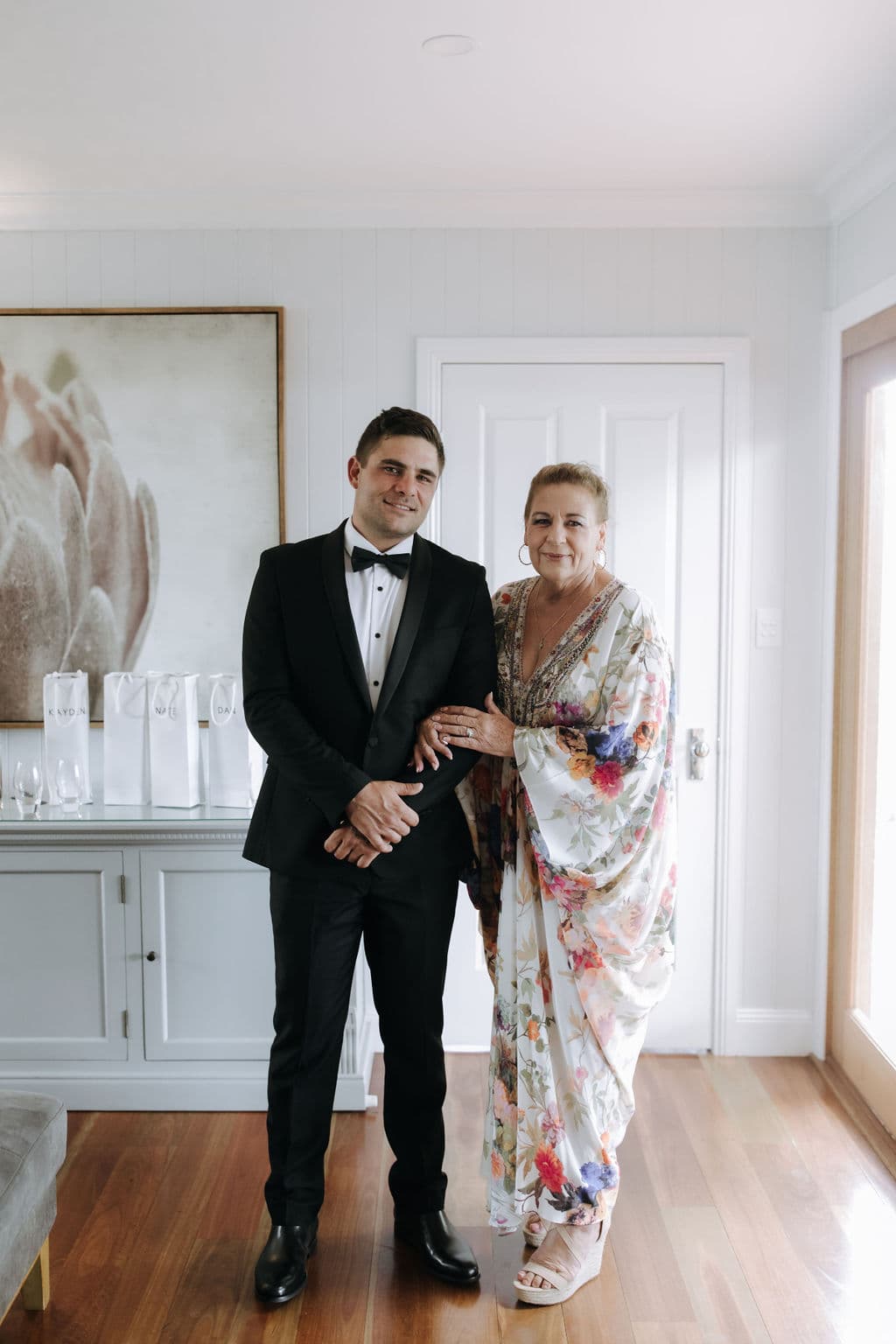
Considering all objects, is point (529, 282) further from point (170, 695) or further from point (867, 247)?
point (170, 695)

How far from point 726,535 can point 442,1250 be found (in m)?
2.09

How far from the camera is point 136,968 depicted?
9.44ft

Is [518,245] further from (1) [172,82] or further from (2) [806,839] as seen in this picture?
(2) [806,839]

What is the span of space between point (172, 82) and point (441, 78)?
24.0 inches

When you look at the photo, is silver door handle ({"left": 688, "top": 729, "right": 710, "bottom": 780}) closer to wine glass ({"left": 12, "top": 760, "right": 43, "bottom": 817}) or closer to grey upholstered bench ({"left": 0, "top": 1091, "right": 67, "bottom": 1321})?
wine glass ({"left": 12, "top": 760, "right": 43, "bottom": 817})

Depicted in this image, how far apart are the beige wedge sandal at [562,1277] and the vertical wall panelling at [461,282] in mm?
2411

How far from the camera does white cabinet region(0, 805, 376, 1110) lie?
113 inches

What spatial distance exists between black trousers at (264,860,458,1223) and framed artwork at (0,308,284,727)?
126 centimetres

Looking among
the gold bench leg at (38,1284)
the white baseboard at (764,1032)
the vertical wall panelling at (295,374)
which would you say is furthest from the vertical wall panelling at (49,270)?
the white baseboard at (764,1032)

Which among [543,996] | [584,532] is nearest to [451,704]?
[584,532]

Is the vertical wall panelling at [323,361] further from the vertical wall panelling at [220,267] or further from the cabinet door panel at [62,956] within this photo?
the cabinet door panel at [62,956]

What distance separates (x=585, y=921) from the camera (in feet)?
6.93

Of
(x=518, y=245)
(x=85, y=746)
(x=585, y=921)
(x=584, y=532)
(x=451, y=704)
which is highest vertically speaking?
(x=518, y=245)

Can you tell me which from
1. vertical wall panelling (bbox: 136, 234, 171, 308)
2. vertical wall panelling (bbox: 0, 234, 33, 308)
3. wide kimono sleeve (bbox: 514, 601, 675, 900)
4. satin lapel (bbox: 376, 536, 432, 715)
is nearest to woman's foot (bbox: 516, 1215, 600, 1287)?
wide kimono sleeve (bbox: 514, 601, 675, 900)
